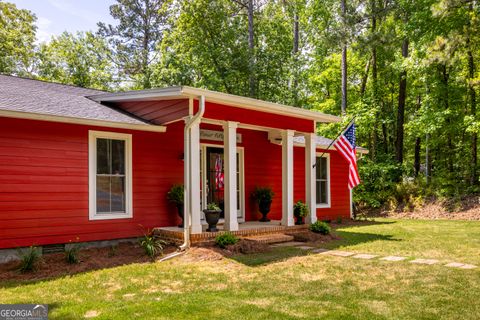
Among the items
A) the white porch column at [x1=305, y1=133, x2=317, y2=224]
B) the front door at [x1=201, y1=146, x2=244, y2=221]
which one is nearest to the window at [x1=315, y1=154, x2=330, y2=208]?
the white porch column at [x1=305, y1=133, x2=317, y2=224]

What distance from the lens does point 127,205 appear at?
28.1ft

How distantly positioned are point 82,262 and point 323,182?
8630 millimetres

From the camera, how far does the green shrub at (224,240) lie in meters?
7.85

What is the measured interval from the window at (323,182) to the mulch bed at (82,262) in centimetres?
675

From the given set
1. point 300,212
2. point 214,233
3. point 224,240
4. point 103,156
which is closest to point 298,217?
point 300,212

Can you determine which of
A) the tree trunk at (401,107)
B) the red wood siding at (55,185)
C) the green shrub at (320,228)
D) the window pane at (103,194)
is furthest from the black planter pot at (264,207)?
the tree trunk at (401,107)

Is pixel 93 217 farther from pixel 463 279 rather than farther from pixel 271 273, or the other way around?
pixel 463 279

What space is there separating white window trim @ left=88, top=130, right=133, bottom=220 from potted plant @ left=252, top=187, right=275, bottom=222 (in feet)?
12.5

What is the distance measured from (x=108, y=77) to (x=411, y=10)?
1642cm

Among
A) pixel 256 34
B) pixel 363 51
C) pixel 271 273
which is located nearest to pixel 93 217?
pixel 271 273

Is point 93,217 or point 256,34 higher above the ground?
point 256,34

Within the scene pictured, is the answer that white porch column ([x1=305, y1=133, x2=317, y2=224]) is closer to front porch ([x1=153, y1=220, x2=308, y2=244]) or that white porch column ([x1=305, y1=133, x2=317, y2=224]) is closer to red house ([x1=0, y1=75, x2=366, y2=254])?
red house ([x1=0, y1=75, x2=366, y2=254])

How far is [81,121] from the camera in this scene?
7516 millimetres

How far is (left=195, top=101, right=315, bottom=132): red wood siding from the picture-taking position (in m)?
8.30
